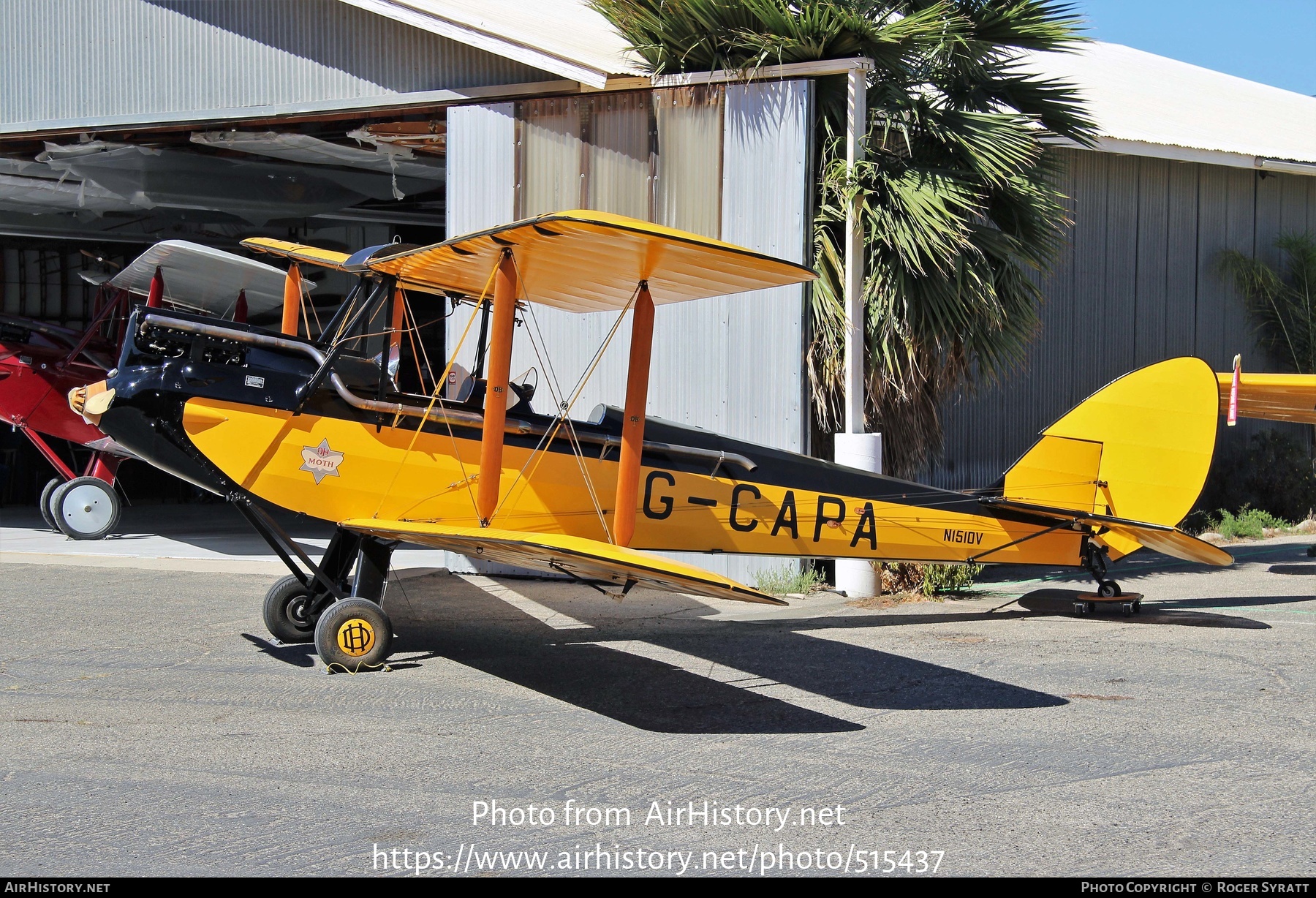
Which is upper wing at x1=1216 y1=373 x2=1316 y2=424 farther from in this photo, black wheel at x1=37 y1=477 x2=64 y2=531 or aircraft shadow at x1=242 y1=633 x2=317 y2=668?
black wheel at x1=37 y1=477 x2=64 y2=531

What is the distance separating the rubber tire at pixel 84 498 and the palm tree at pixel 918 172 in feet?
24.9

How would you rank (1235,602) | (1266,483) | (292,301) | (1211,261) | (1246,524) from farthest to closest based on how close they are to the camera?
(1211,261) < (1266,483) < (1246,524) < (1235,602) < (292,301)

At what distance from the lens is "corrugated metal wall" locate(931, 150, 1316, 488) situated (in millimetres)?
12991

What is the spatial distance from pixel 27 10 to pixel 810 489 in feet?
36.4

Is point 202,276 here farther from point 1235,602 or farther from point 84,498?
point 1235,602

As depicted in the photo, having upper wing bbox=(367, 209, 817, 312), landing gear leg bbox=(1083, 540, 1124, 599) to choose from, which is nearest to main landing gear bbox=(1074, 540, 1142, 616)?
landing gear leg bbox=(1083, 540, 1124, 599)

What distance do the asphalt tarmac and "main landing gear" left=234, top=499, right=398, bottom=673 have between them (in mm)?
163

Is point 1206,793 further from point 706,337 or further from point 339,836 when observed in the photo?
point 706,337

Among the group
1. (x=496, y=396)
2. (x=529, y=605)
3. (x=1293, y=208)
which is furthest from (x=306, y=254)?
(x=1293, y=208)

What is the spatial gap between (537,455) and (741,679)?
1.91 meters

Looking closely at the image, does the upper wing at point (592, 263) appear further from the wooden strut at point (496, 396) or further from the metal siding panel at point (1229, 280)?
the metal siding panel at point (1229, 280)

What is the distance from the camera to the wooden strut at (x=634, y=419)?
20.8 ft

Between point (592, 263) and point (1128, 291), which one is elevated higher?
point (1128, 291)

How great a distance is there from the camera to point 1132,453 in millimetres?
8156
